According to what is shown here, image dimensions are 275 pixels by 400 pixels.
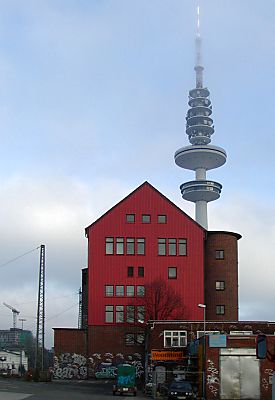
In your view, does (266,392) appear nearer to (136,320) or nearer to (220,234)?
(136,320)

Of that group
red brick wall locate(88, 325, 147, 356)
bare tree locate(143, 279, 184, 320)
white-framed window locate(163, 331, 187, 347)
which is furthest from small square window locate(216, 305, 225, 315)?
white-framed window locate(163, 331, 187, 347)

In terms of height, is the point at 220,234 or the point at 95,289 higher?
the point at 220,234

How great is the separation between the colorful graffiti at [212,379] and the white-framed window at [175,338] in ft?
58.0

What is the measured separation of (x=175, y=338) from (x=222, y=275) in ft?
75.0

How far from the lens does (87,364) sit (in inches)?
3145

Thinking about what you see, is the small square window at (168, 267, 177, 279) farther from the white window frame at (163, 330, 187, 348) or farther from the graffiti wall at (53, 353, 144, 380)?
the white window frame at (163, 330, 187, 348)

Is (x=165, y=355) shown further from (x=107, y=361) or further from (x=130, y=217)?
(x=130, y=217)

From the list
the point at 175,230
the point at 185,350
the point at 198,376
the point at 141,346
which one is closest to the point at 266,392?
the point at 198,376

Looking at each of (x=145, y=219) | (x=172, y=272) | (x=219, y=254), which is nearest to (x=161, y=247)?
(x=172, y=272)

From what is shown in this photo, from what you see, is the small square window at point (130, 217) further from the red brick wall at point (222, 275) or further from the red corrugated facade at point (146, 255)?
the red brick wall at point (222, 275)

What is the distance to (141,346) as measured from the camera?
80.2 meters

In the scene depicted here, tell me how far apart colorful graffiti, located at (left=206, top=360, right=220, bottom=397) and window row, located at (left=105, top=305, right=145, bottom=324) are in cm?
A: 3400

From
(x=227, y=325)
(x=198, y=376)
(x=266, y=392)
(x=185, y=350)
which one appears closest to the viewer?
(x=266, y=392)

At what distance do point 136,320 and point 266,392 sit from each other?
35.3 m
